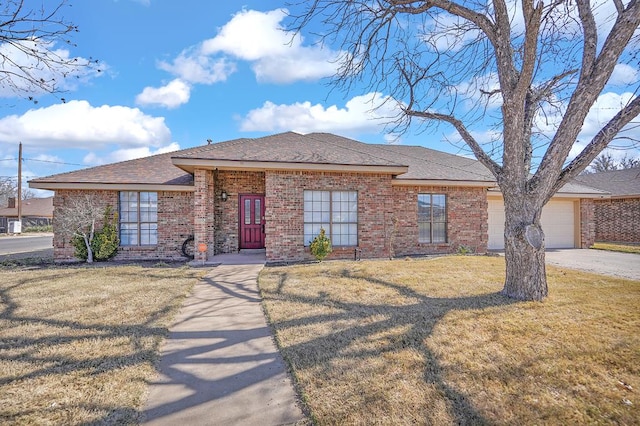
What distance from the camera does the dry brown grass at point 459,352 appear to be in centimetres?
253

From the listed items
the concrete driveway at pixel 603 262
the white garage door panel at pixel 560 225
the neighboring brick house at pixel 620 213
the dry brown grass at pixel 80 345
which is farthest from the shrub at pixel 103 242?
the neighboring brick house at pixel 620 213

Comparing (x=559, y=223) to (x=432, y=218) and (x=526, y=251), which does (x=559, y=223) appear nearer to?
(x=432, y=218)

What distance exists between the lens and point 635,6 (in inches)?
180

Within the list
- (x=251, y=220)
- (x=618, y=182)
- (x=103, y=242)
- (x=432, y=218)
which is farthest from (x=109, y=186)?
(x=618, y=182)

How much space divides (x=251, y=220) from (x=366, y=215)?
4.10m

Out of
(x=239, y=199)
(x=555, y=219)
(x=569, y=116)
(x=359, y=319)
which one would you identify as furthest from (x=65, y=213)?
(x=555, y=219)

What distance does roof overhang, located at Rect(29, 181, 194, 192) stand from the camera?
1010cm

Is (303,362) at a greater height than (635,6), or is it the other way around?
(635,6)

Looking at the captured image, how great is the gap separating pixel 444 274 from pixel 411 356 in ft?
14.7

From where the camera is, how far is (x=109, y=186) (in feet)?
33.5

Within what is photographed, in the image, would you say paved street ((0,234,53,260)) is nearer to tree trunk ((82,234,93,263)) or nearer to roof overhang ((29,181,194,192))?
roof overhang ((29,181,194,192))

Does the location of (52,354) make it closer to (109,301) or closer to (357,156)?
(109,301)

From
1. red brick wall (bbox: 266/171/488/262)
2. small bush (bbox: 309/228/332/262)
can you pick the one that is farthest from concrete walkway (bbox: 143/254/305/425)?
red brick wall (bbox: 266/171/488/262)

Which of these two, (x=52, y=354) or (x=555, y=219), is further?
(x=555, y=219)
